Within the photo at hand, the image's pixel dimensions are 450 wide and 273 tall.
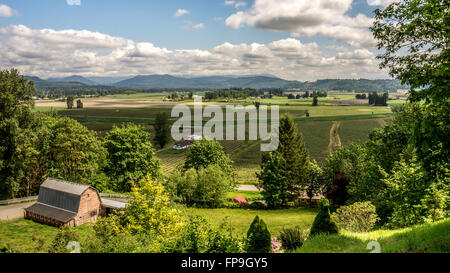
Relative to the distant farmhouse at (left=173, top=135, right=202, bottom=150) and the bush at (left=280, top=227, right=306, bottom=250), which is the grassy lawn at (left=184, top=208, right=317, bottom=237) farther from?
the distant farmhouse at (left=173, top=135, right=202, bottom=150)

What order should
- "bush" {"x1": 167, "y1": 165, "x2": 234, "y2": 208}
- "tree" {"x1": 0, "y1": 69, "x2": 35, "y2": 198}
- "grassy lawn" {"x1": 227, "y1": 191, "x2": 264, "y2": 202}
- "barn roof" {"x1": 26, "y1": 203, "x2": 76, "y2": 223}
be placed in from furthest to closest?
"grassy lawn" {"x1": 227, "y1": 191, "x2": 264, "y2": 202} → "bush" {"x1": 167, "y1": 165, "x2": 234, "y2": 208} → "tree" {"x1": 0, "y1": 69, "x2": 35, "y2": 198} → "barn roof" {"x1": 26, "y1": 203, "x2": 76, "y2": 223}

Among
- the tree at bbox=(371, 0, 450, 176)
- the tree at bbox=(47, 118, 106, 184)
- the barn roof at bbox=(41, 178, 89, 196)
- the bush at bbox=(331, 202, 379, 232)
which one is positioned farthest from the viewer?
the tree at bbox=(47, 118, 106, 184)

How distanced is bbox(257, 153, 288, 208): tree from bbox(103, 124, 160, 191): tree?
57.4 feet

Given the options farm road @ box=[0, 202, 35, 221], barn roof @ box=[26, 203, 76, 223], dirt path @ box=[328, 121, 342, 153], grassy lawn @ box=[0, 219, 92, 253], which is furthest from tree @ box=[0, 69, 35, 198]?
dirt path @ box=[328, 121, 342, 153]

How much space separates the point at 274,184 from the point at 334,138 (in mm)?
65023

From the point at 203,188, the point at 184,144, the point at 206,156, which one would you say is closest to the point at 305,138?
the point at 184,144

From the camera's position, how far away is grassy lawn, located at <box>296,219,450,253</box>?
930cm

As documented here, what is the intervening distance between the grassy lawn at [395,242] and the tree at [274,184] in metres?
27.7

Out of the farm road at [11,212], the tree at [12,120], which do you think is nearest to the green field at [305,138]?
the tree at [12,120]

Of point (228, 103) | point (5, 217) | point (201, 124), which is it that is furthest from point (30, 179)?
point (228, 103)

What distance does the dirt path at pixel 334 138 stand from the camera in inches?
3301
